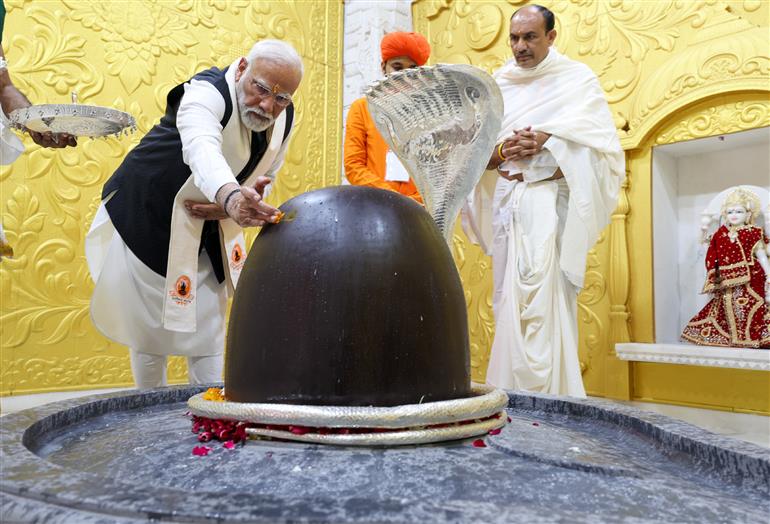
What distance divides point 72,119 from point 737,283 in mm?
3612

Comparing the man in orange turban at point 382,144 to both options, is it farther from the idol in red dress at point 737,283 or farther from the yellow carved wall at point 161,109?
the idol in red dress at point 737,283

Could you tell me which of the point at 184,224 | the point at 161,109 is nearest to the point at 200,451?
the point at 184,224

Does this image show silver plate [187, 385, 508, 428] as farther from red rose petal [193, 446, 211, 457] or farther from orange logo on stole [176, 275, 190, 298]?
orange logo on stole [176, 275, 190, 298]

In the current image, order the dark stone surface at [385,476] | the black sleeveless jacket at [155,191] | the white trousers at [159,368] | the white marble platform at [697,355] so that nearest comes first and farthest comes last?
1. the dark stone surface at [385,476]
2. the black sleeveless jacket at [155,191]
3. the white trousers at [159,368]
4. the white marble platform at [697,355]

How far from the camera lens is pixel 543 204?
3287mm

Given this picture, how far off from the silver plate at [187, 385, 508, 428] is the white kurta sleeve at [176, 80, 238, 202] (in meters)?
0.72

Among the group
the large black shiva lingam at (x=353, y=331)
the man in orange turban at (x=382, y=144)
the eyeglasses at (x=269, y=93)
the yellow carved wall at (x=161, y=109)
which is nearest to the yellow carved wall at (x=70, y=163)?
the yellow carved wall at (x=161, y=109)

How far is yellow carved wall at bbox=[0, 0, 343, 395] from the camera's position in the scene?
4.14 meters

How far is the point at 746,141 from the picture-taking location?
14.1ft

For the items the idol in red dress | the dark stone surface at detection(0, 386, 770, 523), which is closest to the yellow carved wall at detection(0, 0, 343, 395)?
the dark stone surface at detection(0, 386, 770, 523)

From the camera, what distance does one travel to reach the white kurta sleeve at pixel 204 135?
1776mm

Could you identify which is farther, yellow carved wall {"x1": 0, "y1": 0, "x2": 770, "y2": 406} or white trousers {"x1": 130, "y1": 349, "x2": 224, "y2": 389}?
yellow carved wall {"x1": 0, "y1": 0, "x2": 770, "y2": 406}

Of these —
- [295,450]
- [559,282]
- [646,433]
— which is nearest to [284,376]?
[295,450]

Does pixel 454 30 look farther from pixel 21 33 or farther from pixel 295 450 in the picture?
pixel 295 450
